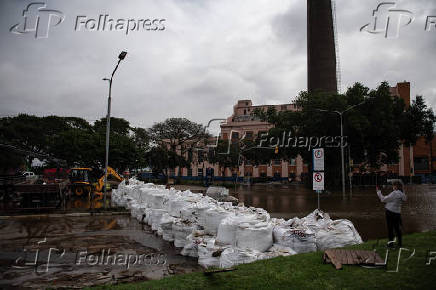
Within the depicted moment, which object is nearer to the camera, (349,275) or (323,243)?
(349,275)

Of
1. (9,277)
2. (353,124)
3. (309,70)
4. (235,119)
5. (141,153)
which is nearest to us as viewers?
(9,277)

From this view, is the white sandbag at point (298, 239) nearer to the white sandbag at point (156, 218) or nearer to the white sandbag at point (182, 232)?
the white sandbag at point (182, 232)

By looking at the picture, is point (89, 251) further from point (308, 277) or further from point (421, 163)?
point (421, 163)

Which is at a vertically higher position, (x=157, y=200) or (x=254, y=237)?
(x=157, y=200)

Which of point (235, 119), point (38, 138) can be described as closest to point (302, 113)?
point (38, 138)

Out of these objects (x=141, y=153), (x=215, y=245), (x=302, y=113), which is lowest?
(x=215, y=245)

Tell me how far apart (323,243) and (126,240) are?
517 centimetres

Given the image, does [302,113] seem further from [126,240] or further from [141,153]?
[126,240]

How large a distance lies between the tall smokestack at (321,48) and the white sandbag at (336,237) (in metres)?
37.1

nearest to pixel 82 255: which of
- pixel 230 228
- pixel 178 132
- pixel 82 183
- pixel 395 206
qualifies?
pixel 230 228

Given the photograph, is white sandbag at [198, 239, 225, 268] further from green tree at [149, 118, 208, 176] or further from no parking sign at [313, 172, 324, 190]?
green tree at [149, 118, 208, 176]

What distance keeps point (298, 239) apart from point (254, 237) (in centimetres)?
86

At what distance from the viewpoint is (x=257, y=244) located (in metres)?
6.18

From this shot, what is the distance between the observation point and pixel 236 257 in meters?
5.71
